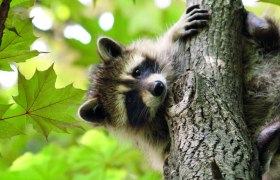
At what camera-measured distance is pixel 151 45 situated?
4.36m

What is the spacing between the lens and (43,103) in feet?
8.45

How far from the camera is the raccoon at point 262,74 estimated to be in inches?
134

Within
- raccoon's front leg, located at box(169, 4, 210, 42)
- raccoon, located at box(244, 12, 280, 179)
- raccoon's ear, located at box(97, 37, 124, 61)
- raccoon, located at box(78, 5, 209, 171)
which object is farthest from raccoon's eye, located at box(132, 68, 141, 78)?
raccoon, located at box(244, 12, 280, 179)

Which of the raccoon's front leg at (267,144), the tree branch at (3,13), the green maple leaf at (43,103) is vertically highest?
the tree branch at (3,13)

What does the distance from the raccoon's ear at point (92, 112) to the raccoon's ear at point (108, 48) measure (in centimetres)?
41

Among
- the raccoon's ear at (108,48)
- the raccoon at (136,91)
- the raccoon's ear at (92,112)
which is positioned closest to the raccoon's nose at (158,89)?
the raccoon at (136,91)

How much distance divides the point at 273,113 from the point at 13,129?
1880 mm

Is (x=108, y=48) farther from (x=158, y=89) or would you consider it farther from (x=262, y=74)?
(x=262, y=74)

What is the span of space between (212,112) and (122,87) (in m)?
1.71

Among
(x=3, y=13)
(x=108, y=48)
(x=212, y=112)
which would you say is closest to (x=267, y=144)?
(x=212, y=112)

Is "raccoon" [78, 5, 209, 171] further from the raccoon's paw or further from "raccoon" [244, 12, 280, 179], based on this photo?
"raccoon" [244, 12, 280, 179]

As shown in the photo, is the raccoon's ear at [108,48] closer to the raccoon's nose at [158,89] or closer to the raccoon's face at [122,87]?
the raccoon's face at [122,87]

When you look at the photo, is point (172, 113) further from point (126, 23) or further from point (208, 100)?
point (126, 23)

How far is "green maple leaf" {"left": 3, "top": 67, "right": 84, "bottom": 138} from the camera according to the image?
8.27 feet
